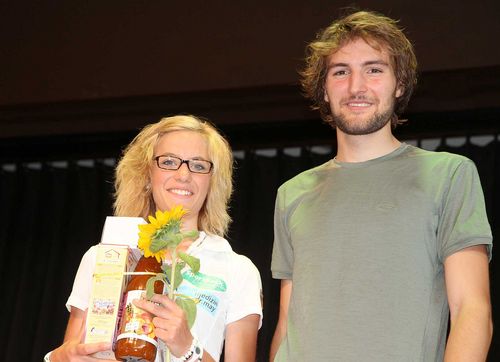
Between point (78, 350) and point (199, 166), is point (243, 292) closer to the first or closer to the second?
point (199, 166)

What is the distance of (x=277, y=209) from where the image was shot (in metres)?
2.18

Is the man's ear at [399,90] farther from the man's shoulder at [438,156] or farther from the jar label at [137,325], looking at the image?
the jar label at [137,325]

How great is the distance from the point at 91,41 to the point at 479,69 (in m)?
1.75

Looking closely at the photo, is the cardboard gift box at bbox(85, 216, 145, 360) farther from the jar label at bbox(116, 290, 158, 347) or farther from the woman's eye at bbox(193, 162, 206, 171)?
the woman's eye at bbox(193, 162, 206, 171)

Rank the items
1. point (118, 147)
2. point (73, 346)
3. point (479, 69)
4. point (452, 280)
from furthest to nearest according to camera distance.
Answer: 1. point (118, 147)
2. point (479, 69)
3. point (73, 346)
4. point (452, 280)

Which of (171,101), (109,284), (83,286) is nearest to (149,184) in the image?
(83,286)

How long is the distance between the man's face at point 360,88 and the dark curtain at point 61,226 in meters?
2.08

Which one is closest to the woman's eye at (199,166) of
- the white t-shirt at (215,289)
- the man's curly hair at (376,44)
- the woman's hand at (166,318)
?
the white t-shirt at (215,289)

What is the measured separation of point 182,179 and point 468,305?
2.80 feet

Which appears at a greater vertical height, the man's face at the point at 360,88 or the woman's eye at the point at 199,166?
the man's face at the point at 360,88

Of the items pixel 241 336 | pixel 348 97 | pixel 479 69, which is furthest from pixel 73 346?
pixel 479 69

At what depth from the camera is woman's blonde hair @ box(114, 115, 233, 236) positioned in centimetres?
242

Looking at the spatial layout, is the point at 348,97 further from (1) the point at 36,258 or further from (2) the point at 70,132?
(1) the point at 36,258

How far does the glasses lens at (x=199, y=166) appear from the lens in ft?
7.73
